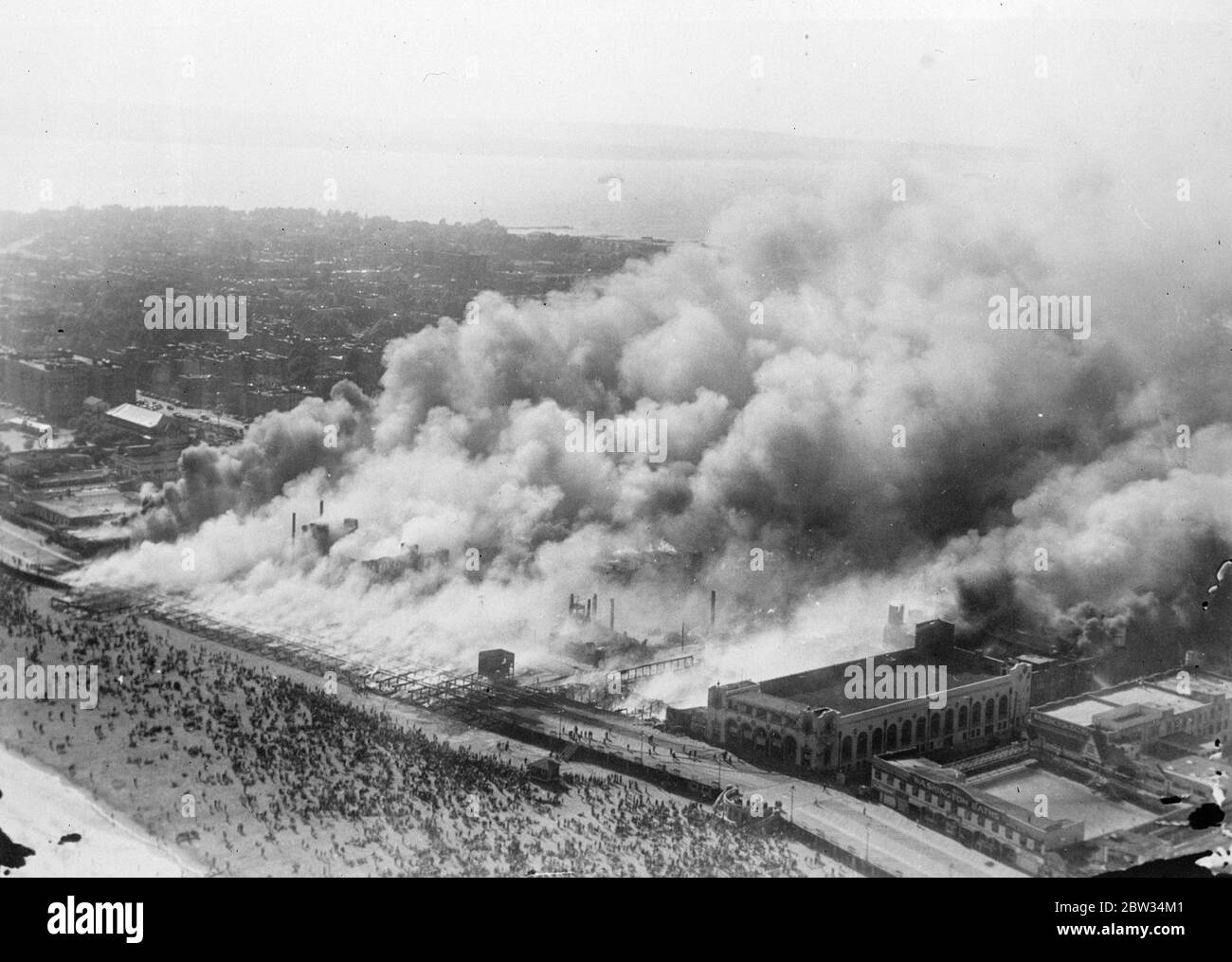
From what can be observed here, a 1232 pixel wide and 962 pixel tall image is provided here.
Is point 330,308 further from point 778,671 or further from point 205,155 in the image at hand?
point 778,671

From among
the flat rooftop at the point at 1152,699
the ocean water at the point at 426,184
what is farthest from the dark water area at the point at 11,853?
the flat rooftop at the point at 1152,699

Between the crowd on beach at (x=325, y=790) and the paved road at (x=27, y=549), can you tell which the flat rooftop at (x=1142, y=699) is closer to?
the crowd on beach at (x=325, y=790)

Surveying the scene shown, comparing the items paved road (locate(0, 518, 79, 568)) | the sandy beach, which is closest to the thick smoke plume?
paved road (locate(0, 518, 79, 568))

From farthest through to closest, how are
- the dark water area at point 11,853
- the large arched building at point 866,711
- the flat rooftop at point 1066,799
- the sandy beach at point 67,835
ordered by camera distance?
the large arched building at point 866,711
the flat rooftop at point 1066,799
the dark water area at point 11,853
the sandy beach at point 67,835

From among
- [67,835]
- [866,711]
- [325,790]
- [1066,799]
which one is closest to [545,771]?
[325,790]
